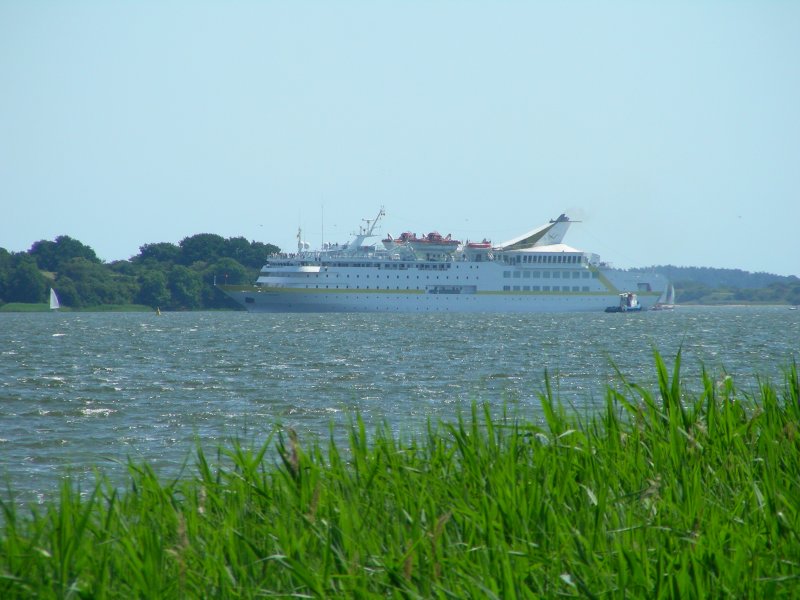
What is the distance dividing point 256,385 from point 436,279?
173ft

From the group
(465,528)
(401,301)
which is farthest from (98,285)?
(465,528)

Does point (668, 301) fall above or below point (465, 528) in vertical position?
below

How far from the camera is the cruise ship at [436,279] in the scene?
220 feet

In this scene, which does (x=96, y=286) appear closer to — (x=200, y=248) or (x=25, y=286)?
(x=25, y=286)

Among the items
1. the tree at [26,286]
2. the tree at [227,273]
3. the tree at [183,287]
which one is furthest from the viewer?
the tree at [227,273]

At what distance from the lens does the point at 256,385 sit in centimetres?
1702

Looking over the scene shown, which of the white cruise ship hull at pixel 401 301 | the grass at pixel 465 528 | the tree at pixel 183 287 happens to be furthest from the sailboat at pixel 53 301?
the grass at pixel 465 528

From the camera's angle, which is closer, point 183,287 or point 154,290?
point 154,290

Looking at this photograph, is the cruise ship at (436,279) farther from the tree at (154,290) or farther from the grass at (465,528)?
the grass at (465,528)

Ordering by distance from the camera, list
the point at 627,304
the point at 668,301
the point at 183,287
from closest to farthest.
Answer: the point at 627,304, the point at 183,287, the point at 668,301

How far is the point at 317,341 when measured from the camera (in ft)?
108

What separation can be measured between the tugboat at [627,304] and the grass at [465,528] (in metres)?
72.7

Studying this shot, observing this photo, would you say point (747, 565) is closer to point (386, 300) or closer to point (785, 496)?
point (785, 496)

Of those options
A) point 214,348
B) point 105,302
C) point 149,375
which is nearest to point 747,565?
point 149,375
